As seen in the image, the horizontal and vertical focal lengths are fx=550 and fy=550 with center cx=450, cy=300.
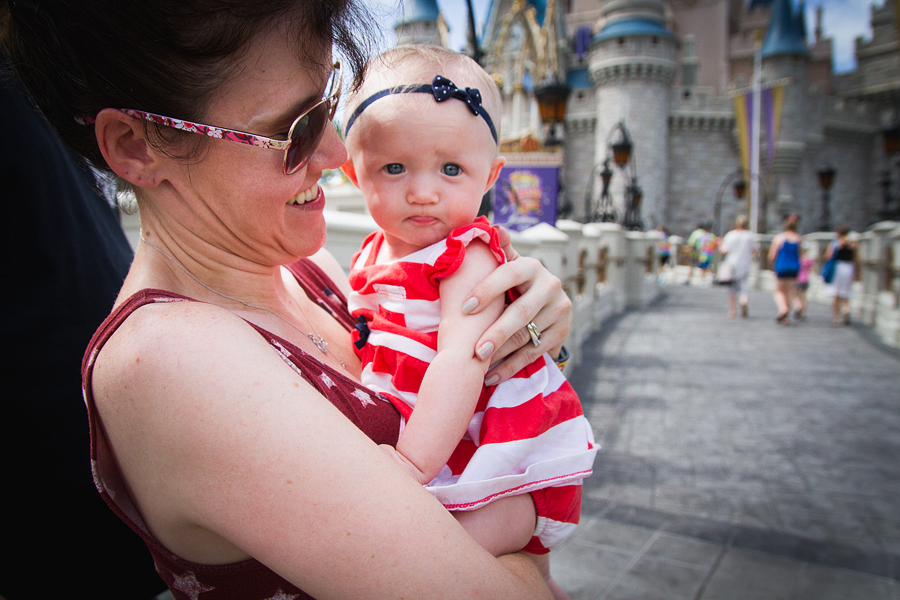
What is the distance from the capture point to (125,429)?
2.76ft

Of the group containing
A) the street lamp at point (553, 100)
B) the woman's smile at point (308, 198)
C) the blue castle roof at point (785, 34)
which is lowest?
the woman's smile at point (308, 198)

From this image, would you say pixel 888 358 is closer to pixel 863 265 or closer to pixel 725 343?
pixel 725 343

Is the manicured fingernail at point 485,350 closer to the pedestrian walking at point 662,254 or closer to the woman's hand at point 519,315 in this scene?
the woman's hand at point 519,315

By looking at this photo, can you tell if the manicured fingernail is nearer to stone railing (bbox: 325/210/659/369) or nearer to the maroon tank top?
the maroon tank top

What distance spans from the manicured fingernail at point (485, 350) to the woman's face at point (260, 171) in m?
0.42

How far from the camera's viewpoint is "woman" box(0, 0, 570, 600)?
784mm

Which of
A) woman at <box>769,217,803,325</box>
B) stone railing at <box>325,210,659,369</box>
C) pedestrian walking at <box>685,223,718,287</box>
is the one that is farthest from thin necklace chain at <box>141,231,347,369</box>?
pedestrian walking at <box>685,223,718,287</box>

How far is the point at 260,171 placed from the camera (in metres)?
1.00

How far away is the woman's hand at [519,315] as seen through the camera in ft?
4.00

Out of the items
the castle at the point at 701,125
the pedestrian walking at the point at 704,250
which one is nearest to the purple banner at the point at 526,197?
the pedestrian walking at the point at 704,250

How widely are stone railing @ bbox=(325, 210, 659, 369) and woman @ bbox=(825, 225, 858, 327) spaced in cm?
384

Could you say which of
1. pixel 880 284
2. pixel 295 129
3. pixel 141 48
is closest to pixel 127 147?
pixel 141 48

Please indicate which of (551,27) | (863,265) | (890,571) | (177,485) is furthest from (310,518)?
(551,27)

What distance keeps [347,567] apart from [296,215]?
2.15ft
